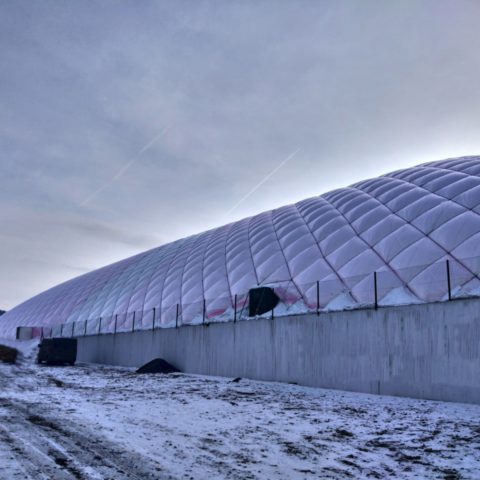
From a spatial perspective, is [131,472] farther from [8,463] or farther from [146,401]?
[146,401]

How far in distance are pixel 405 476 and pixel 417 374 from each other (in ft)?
36.2

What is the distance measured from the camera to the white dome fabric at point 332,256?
920 inches

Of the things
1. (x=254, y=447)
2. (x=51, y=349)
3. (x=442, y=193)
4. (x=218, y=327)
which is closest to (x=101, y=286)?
(x=51, y=349)

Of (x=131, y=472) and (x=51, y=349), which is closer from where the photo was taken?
(x=131, y=472)

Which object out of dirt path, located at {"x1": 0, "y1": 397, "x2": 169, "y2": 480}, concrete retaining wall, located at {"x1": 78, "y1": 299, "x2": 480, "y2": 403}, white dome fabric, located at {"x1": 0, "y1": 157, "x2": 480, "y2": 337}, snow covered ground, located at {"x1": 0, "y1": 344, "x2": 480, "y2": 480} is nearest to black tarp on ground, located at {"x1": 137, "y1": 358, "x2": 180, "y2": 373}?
concrete retaining wall, located at {"x1": 78, "y1": 299, "x2": 480, "y2": 403}

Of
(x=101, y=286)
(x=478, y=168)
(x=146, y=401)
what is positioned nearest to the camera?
(x=146, y=401)

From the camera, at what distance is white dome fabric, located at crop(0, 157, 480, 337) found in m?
23.4

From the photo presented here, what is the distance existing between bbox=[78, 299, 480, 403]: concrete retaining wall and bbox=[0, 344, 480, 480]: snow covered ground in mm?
1102

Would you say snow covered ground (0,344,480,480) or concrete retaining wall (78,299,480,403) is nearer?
snow covered ground (0,344,480,480)

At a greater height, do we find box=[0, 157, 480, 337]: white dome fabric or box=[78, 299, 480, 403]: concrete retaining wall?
box=[0, 157, 480, 337]: white dome fabric

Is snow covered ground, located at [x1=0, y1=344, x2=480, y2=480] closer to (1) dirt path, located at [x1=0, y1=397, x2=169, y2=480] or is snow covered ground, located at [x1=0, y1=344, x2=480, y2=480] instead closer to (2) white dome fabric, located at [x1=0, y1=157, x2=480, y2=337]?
(1) dirt path, located at [x1=0, y1=397, x2=169, y2=480]

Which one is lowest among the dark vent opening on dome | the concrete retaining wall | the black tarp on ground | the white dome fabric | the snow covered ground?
the snow covered ground

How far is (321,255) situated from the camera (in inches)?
1220

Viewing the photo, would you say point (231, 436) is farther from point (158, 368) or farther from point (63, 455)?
point (158, 368)
